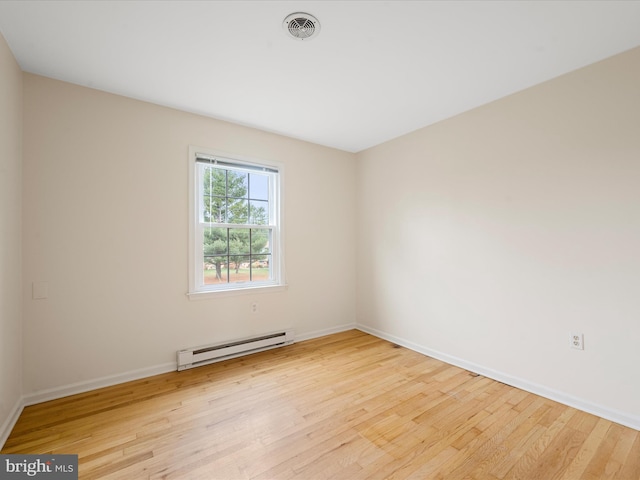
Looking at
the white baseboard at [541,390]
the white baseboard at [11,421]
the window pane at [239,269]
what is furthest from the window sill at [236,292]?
the white baseboard at [541,390]

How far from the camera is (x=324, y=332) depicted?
12.9 feet

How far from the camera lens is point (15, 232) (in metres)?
2.09

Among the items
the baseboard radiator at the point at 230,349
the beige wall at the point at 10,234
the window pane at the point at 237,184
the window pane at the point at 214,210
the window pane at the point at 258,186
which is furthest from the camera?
the window pane at the point at 258,186

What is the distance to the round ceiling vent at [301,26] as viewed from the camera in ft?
5.67

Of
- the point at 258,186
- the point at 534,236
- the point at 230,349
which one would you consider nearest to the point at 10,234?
the point at 230,349

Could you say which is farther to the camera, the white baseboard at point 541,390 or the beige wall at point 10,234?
the white baseboard at point 541,390

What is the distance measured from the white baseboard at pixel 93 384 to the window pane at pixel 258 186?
1990 mm

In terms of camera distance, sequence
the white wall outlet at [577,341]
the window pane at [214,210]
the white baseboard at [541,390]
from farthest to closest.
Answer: the window pane at [214,210], the white wall outlet at [577,341], the white baseboard at [541,390]

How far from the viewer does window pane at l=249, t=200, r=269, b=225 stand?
344 centimetres

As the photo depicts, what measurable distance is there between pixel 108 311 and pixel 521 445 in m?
3.30

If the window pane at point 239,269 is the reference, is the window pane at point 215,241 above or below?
above

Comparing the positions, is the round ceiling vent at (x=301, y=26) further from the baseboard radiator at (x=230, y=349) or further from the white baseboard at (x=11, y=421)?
the white baseboard at (x=11, y=421)

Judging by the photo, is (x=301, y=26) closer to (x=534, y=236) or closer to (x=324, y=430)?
(x=534, y=236)

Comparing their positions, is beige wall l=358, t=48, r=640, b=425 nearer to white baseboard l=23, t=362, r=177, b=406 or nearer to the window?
the window
